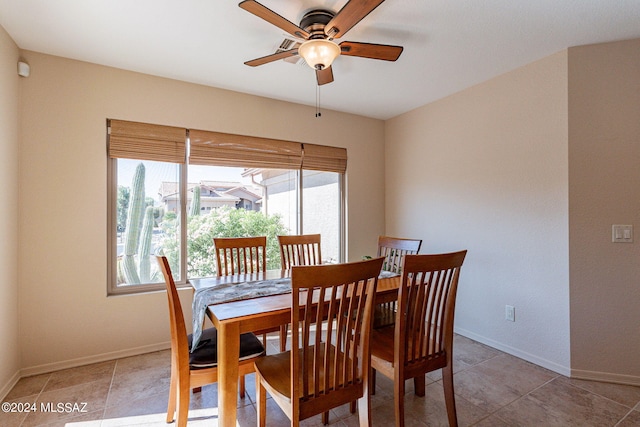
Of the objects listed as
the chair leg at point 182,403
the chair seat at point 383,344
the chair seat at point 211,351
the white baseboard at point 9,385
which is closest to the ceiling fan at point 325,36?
the chair seat at point 383,344

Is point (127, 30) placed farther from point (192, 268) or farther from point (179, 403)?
point (179, 403)

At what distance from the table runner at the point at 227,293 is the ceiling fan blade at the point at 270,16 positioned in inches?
59.4

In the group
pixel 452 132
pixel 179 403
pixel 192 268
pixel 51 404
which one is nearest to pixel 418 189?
pixel 452 132

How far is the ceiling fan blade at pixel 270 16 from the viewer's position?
1.42m

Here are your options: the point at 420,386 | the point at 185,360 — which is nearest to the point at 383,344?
the point at 420,386

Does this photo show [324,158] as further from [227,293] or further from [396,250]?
[227,293]

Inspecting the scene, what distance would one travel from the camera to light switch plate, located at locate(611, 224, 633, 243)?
215 centimetres

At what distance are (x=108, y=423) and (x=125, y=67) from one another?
2.63 metres

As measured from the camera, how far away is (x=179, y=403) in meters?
1.54

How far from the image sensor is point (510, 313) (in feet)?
8.70

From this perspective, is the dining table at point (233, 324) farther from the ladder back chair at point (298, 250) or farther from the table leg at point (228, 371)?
the ladder back chair at point (298, 250)

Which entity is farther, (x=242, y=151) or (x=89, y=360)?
(x=242, y=151)

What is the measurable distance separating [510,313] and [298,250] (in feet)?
6.41

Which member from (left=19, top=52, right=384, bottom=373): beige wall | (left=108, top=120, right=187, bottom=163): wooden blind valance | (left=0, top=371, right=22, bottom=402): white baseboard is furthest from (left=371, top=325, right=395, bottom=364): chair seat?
(left=0, top=371, right=22, bottom=402): white baseboard
